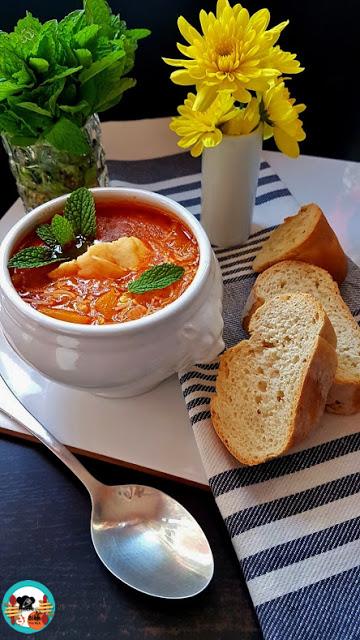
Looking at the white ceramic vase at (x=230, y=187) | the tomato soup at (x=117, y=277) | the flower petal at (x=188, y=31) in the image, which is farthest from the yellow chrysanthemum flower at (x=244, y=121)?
the tomato soup at (x=117, y=277)

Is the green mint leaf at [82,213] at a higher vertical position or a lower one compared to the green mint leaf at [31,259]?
higher

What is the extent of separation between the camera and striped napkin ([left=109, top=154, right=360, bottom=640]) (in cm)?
85

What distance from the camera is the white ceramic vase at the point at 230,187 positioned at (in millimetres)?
1261

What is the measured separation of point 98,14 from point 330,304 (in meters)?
0.72

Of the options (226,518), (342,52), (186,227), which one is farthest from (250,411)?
(342,52)

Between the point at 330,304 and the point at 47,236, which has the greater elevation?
the point at 47,236

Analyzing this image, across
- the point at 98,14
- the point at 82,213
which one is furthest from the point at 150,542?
the point at 98,14

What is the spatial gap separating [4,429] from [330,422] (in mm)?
545

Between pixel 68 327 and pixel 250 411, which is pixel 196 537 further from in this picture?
pixel 68 327

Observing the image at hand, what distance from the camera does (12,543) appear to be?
947 millimetres

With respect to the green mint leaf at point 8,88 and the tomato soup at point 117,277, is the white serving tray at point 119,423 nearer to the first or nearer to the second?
the tomato soup at point 117,277

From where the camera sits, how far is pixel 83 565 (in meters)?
0.92

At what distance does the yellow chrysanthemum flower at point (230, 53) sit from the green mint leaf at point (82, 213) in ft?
0.97

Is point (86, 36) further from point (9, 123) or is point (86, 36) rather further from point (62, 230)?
→ point (62, 230)
